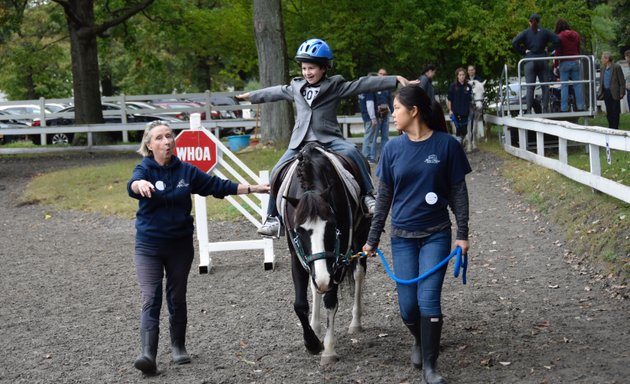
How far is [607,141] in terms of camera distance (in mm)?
11398

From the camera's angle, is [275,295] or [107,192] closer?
[275,295]

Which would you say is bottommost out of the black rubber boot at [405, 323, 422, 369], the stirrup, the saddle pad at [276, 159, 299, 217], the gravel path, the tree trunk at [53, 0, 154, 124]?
the gravel path

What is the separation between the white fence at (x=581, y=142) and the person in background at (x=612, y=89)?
179 centimetres

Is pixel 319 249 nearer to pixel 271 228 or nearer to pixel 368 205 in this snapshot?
pixel 368 205

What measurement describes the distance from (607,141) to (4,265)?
802cm

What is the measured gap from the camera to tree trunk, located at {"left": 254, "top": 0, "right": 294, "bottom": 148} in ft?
75.4

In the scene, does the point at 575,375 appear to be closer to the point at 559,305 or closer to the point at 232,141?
the point at 559,305

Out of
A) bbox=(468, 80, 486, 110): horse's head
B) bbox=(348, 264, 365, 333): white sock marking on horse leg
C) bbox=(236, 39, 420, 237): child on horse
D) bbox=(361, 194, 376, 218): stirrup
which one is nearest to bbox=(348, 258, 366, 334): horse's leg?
bbox=(348, 264, 365, 333): white sock marking on horse leg

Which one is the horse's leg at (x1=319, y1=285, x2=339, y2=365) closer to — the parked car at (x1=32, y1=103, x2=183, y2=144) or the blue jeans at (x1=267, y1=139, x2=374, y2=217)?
the blue jeans at (x1=267, y1=139, x2=374, y2=217)

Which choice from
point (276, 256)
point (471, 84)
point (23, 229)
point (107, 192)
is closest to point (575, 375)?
point (276, 256)

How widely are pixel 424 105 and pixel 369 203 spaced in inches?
64.9

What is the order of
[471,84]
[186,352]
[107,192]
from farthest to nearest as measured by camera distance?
[471,84]
[107,192]
[186,352]

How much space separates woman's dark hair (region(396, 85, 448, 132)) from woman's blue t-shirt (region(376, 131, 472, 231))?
0.08 m

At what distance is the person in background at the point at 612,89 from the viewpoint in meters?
20.8
